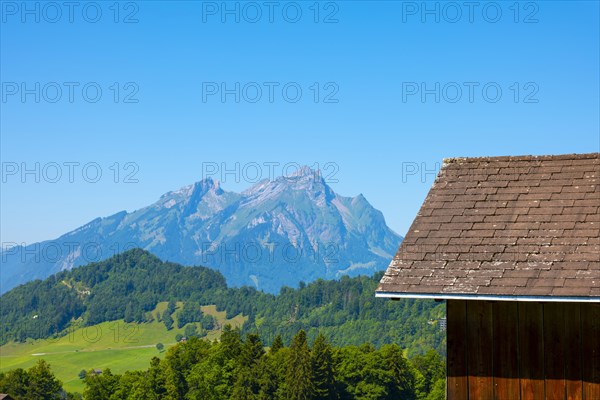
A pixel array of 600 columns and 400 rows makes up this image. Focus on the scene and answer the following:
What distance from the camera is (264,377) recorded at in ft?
436

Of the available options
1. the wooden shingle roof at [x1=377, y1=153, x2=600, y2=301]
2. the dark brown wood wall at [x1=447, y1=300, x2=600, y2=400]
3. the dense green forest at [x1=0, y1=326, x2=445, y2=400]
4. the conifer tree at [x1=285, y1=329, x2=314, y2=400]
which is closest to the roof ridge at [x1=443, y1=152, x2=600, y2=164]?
the wooden shingle roof at [x1=377, y1=153, x2=600, y2=301]

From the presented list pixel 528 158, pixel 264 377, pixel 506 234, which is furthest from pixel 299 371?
pixel 506 234

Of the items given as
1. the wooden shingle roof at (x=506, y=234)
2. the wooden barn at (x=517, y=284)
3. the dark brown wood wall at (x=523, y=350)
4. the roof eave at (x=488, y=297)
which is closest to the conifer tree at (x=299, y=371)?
the wooden shingle roof at (x=506, y=234)

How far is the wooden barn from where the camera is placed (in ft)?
49.6

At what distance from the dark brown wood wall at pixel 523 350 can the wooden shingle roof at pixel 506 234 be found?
79 centimetres

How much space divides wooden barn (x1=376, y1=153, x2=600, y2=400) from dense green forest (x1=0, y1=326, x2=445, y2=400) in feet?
369

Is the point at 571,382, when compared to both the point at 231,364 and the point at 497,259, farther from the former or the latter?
the point at 231,364

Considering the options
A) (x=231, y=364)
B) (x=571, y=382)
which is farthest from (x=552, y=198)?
(x=231, y=364)

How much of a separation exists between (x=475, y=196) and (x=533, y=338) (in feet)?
10.6

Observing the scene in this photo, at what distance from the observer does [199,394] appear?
144m

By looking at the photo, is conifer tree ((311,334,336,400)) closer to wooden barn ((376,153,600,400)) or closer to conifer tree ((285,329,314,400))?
conifer tree ((285,329,314,400))

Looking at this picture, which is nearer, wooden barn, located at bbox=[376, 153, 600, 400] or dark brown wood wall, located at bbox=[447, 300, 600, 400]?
wooden barn, located at bbox=[376, 153, 600, 400]

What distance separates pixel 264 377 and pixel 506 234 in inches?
4736

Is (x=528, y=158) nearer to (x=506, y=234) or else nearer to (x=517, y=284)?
(x=506, y=234)
